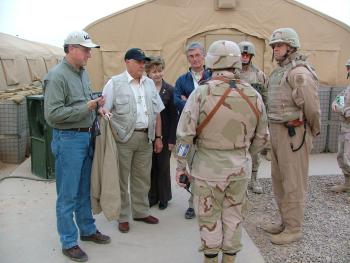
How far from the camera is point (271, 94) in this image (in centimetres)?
395

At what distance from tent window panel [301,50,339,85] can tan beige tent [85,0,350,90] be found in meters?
0.06

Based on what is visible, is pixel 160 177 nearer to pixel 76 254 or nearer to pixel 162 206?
pixel 162 206

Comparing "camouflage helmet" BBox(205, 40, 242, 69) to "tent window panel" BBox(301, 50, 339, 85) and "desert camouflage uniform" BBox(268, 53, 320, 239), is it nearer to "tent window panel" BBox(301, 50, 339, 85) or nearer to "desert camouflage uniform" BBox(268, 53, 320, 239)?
"desert camouflage uniform" BBox(268, 53, 320, 239)

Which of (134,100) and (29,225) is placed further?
(29,225)

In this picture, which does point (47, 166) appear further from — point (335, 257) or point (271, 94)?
point (335, 257)

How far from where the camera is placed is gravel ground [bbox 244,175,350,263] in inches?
149

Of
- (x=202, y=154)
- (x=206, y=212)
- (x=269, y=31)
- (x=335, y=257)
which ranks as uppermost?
(x=269, y=31)

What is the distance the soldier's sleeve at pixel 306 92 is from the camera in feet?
11.9

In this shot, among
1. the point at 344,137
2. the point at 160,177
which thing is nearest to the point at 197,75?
the point at 160,177

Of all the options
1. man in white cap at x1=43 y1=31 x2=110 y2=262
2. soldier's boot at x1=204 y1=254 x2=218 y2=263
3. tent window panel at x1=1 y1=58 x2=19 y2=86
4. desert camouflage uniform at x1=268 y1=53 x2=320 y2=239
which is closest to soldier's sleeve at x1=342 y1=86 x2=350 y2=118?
desert camouflage uniform at x1=268 y1=53 x2=320 y2=239

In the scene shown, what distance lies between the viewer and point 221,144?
9.60 ft

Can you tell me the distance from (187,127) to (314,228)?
91.2 inches

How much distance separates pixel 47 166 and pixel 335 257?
162 inches

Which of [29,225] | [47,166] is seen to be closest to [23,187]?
[47,166]
